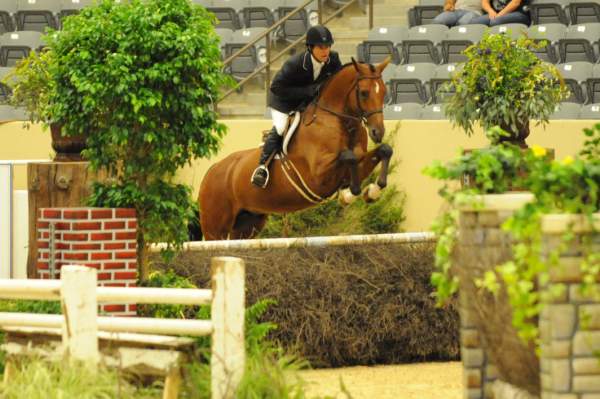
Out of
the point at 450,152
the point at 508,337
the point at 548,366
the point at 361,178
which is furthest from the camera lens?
the point at 450,152

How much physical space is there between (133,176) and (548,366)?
350 cm

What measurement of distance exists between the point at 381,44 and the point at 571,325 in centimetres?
1027

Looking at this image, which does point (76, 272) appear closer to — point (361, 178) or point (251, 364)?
point (251, 364)

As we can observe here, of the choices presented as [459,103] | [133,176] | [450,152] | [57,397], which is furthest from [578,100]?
[57,397]

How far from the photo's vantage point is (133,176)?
6.86 m

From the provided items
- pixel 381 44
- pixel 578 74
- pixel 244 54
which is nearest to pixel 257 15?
pixel 244 54

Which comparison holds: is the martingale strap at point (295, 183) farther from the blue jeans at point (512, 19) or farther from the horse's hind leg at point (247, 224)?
the blue jeans at point (512, 19)

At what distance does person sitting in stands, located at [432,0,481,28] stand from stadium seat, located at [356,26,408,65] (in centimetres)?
50

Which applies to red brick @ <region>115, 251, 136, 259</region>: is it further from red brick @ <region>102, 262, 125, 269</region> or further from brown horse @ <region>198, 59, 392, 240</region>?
brown horse @ <region>198, 59, 392, 240</region>

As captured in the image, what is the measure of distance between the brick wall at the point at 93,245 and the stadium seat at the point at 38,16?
9.34 metres

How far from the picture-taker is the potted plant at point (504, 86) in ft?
33.2

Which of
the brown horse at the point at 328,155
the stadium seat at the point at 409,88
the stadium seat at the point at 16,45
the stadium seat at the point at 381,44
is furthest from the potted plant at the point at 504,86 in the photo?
the stadium seat at the point at 16,45

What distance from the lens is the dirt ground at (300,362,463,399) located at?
21.0ft

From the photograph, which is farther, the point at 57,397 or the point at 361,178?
the point at 361,178
